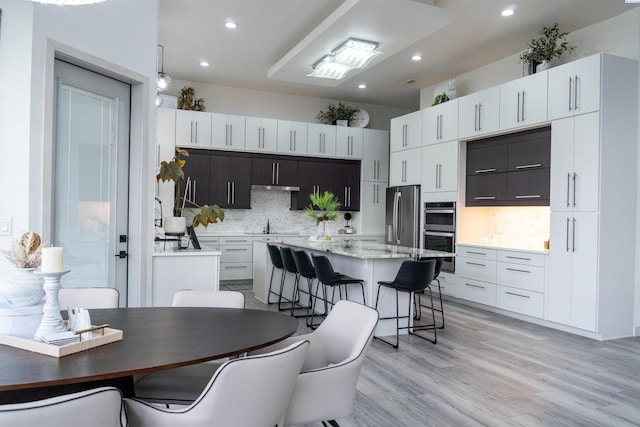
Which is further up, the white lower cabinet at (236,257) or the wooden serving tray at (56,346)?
the wooden serving tray at (56,346)

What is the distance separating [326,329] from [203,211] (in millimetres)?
2245

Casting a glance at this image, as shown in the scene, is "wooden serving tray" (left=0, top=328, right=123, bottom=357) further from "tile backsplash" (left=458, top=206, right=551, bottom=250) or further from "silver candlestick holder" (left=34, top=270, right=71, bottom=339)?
"tile backsplash" (left=458, top=206, right=551, bottom=250)

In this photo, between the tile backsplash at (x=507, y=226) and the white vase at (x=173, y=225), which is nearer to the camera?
the white vase at (x=173, y=225)

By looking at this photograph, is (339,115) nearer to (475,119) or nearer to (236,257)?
(475,119)

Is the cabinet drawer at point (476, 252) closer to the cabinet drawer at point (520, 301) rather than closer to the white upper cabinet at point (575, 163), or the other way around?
the cabinet drawer at point (520, 301)

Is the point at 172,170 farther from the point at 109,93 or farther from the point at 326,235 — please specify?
the point at 326,235

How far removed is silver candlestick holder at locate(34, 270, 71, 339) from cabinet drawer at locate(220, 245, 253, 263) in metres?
5.93

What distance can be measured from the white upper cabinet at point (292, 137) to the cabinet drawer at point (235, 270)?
6.91 feet

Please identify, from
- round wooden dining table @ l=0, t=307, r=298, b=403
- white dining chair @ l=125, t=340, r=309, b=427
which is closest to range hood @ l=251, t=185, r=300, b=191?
round wooden dining table @ l=0, t=307, r=298, b=403

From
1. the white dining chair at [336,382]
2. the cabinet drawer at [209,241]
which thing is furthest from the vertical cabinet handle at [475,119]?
Answer: the white dining chair at [336,382]

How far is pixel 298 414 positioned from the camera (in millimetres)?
1720

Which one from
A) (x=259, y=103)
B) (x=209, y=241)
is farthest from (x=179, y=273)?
(x=259, y=103)

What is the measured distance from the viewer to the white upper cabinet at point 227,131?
24.7ft

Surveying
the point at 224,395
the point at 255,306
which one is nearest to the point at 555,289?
the point at 255,306
